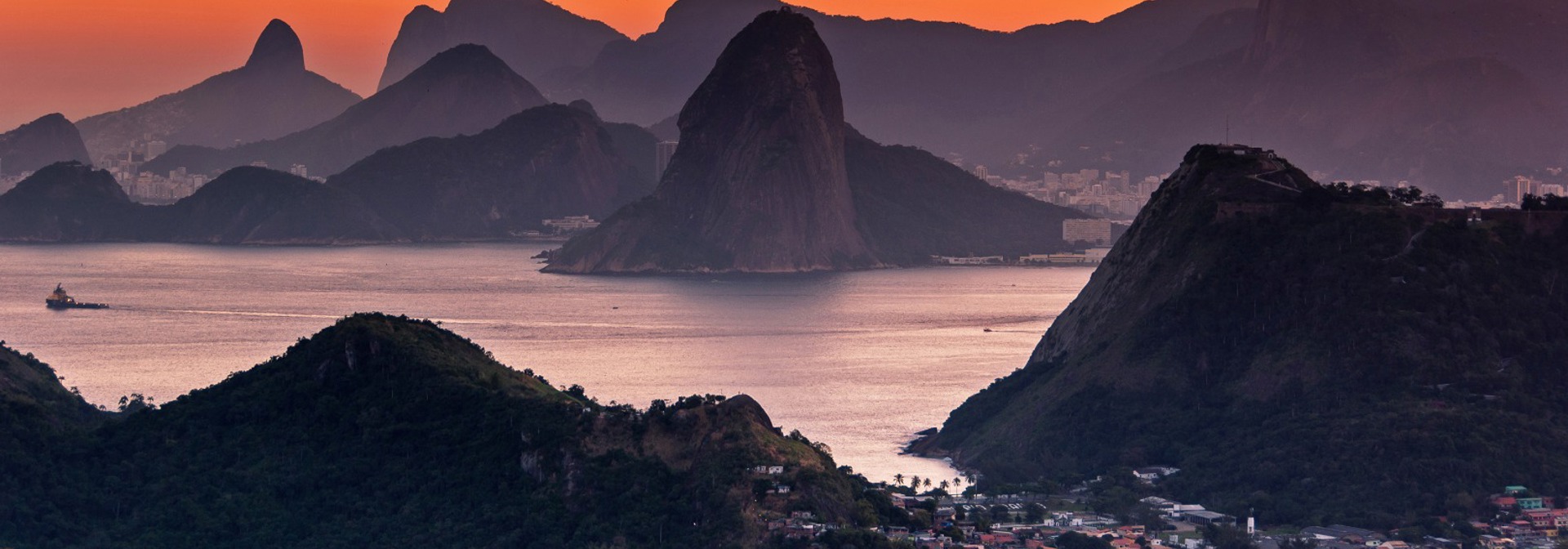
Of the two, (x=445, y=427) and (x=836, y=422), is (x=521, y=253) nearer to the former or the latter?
(x=836, y=422)

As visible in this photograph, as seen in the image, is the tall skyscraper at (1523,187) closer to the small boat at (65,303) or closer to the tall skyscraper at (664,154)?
the tall skyscraper at (664,154)

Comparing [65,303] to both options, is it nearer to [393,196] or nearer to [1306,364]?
[1306,364]

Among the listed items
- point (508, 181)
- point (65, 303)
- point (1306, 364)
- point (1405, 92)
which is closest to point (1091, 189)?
point (1405, 92)

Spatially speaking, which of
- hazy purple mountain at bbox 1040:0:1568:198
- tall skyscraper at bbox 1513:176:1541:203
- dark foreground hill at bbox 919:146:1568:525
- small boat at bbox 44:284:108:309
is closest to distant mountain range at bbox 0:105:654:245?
hazy purple mountain at bbox 1040:0:1568:198

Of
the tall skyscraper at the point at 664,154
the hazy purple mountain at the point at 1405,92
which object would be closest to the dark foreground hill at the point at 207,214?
the tall skyscraper at the point at 664,154

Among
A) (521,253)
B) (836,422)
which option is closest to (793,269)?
(521,253)
